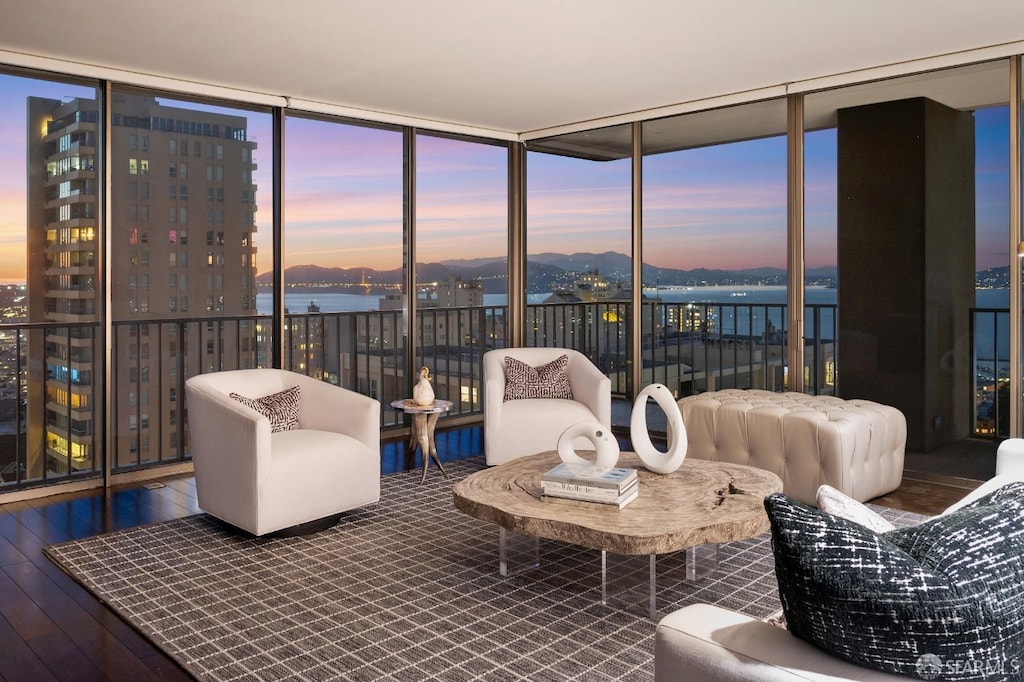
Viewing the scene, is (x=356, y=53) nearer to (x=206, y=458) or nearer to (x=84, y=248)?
(x=84, y=248)

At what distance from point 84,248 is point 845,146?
A: 4.84 m

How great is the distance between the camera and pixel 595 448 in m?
3.51

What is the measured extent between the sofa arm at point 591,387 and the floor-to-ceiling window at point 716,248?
3.28 feet

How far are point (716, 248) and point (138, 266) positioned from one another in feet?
13.2

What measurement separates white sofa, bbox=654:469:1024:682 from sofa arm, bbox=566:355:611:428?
3.90 m

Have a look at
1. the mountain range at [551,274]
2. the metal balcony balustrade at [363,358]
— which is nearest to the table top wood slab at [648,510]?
the metal balcony balustrade at [363,358]

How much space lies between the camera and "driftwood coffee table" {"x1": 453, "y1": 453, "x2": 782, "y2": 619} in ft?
9.41

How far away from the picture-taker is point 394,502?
464 cm

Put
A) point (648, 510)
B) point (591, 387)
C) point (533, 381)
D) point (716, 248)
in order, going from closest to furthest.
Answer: point (648, 510) → point (591, 387) → point (533, 381) → point (716, 248)

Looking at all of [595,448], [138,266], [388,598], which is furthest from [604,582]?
[138,266]

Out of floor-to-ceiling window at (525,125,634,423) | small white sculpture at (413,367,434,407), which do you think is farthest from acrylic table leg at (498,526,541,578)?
floor-to-ceiling window at (525,125,634,423)

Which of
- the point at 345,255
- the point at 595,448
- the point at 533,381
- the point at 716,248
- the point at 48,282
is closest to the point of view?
the point at 595,448

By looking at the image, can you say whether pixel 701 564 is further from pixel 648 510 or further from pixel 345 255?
pixel 345 255

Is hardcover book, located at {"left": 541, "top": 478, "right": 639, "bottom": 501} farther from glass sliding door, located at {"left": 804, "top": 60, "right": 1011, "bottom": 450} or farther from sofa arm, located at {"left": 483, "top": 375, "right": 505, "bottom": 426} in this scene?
glass sliding door, located at {"left": 804, "top": 60, "right": 1011, "bottom": 450}
